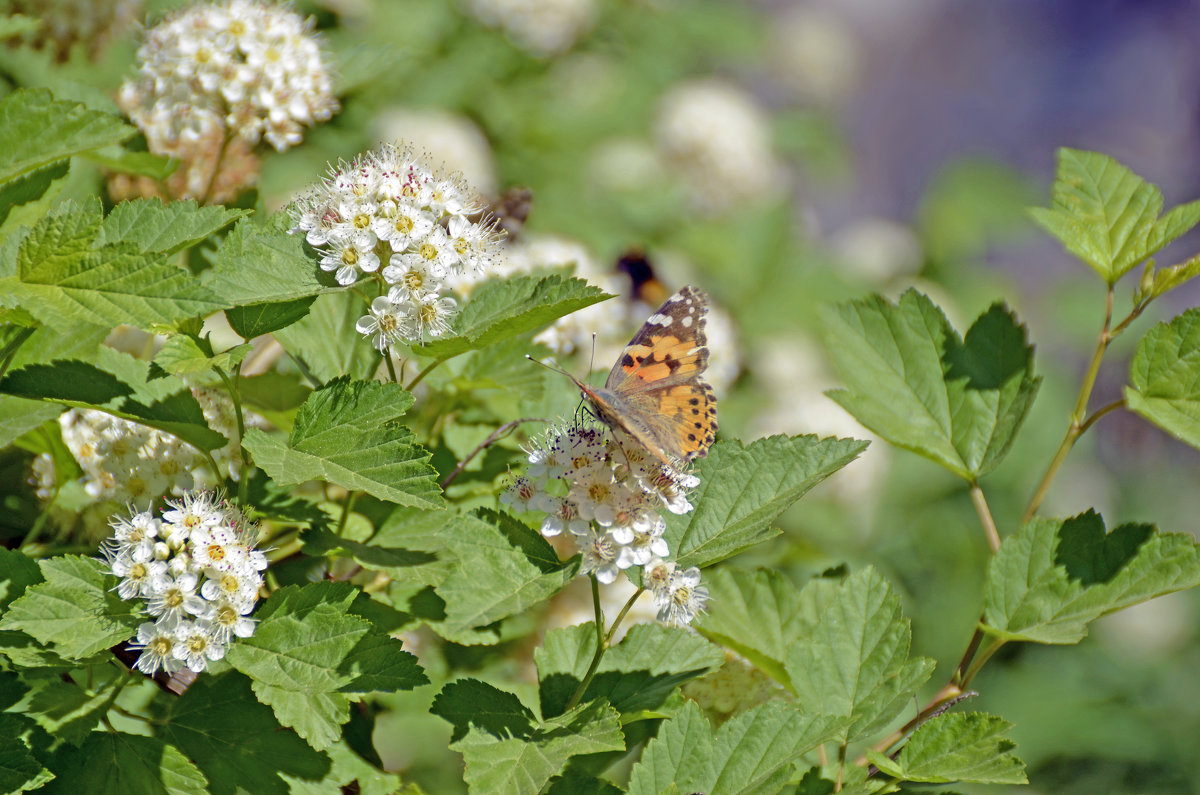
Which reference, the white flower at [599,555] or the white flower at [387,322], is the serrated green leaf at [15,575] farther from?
the white flower at [599,555]

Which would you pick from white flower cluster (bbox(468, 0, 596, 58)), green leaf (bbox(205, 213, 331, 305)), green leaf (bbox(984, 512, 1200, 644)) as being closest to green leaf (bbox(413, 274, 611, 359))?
green leaf (bbox(205, 213, 331, 305))

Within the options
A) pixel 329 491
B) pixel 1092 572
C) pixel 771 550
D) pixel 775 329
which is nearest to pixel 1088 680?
pixel 775 329

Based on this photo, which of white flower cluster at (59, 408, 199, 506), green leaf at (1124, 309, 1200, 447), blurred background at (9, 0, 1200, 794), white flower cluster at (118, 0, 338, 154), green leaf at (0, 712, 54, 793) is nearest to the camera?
green leaf at (0, 712, 54, 793)

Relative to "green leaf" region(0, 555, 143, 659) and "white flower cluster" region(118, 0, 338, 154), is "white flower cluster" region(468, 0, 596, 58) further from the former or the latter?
"green leaf" region(0, 555, 143, 659)

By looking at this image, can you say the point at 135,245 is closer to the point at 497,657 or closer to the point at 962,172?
the point at 497,657

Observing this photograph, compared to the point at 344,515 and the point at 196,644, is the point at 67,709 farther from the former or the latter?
the point at 344,515

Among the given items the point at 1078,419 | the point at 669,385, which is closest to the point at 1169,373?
the point at 1078,419
